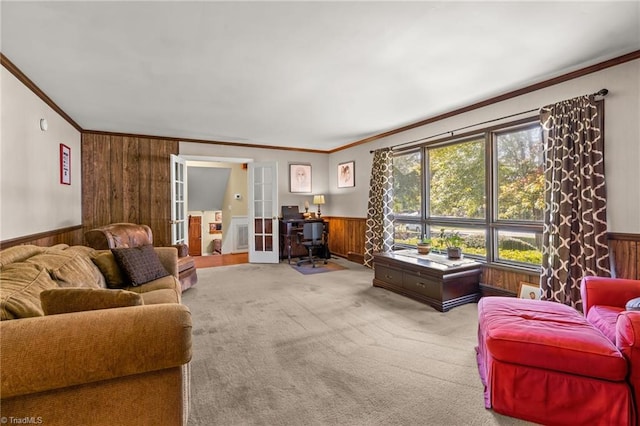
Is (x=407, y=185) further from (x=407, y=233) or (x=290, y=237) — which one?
(x=290, y=237)

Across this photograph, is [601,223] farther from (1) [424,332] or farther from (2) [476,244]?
(1) [424,332]

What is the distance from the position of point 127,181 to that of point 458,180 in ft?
17.9

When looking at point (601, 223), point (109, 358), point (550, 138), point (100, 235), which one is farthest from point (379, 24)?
point (100, 235)

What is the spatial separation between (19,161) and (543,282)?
505 cm

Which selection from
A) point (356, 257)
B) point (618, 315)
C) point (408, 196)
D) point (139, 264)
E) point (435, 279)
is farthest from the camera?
point (356, 257)

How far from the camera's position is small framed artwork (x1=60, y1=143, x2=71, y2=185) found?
373cm

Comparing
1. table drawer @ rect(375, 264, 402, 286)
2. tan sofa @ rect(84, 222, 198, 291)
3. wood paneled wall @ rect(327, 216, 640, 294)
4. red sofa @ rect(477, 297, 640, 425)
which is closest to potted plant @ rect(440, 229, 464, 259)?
wood paneled wall @ rect(327, 216, 640, 294)

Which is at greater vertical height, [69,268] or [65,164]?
[65,164]

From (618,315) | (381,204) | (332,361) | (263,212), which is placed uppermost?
(381,204)

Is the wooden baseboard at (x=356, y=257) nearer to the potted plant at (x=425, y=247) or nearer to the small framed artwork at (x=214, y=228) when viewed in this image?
the potted plant at (x=425, y=247)

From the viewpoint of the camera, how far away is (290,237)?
6074 millimetres

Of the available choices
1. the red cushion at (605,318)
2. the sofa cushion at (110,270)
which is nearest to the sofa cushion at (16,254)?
the sofa cushion at (110,270)

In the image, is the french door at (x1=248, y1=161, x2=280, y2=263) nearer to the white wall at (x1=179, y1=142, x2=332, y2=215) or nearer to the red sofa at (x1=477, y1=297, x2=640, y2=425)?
the white wall at (x1=179, y1=142, x2=332, y2=215)

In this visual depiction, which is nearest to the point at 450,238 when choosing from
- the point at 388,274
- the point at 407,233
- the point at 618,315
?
the point at 388,274
